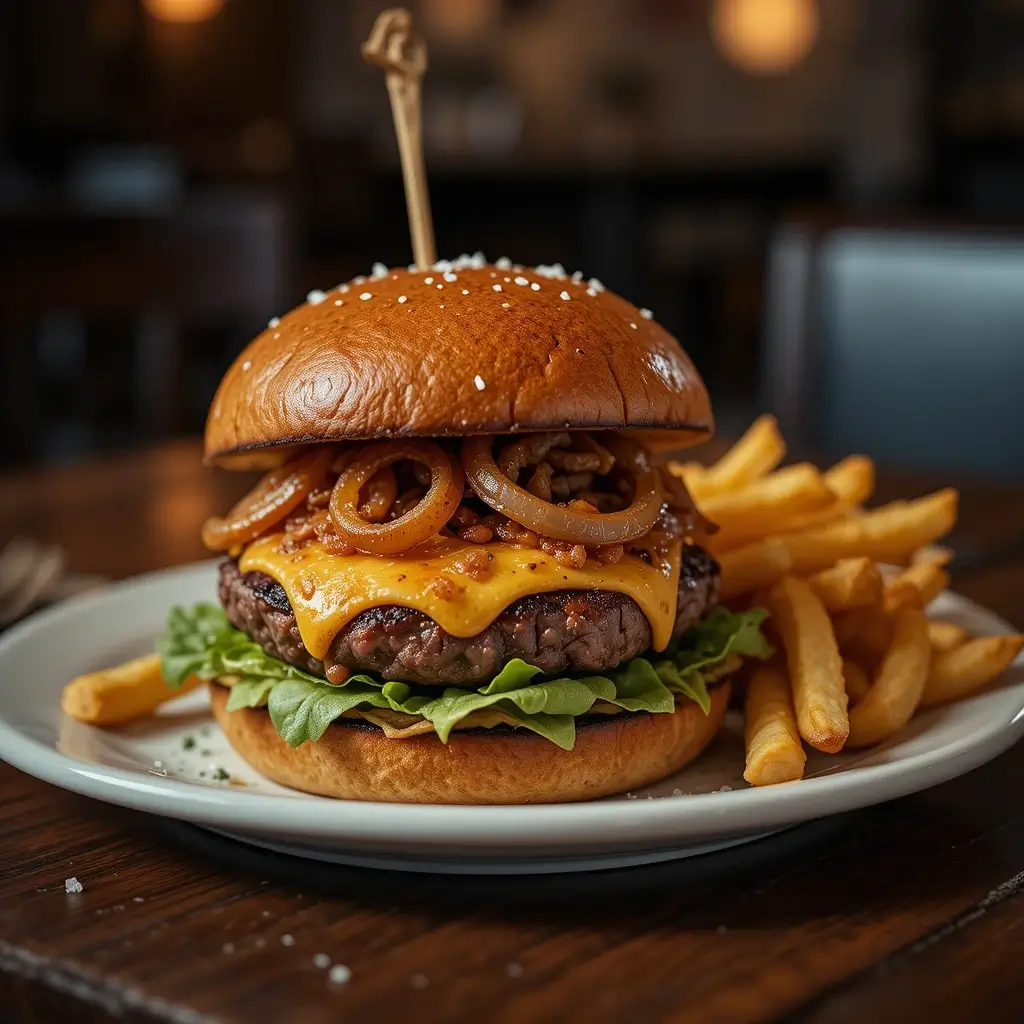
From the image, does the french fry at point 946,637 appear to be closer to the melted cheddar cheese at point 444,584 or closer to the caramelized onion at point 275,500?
the melted cheddar cheese at point 444,584

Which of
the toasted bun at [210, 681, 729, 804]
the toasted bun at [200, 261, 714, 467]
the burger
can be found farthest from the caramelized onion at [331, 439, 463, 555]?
the toasted bun at [210, 681, 729, 804]

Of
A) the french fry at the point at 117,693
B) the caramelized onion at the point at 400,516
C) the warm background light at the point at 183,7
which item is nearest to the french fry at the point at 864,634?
the caramelized onion at the point at 400,516

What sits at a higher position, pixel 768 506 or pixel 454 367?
pixel 454 367

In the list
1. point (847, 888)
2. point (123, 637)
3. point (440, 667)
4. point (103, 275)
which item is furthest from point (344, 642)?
point (103, 275)

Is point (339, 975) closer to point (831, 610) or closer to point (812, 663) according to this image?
point (812, 663)

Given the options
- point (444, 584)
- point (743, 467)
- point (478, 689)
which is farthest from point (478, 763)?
point (743, 467)
